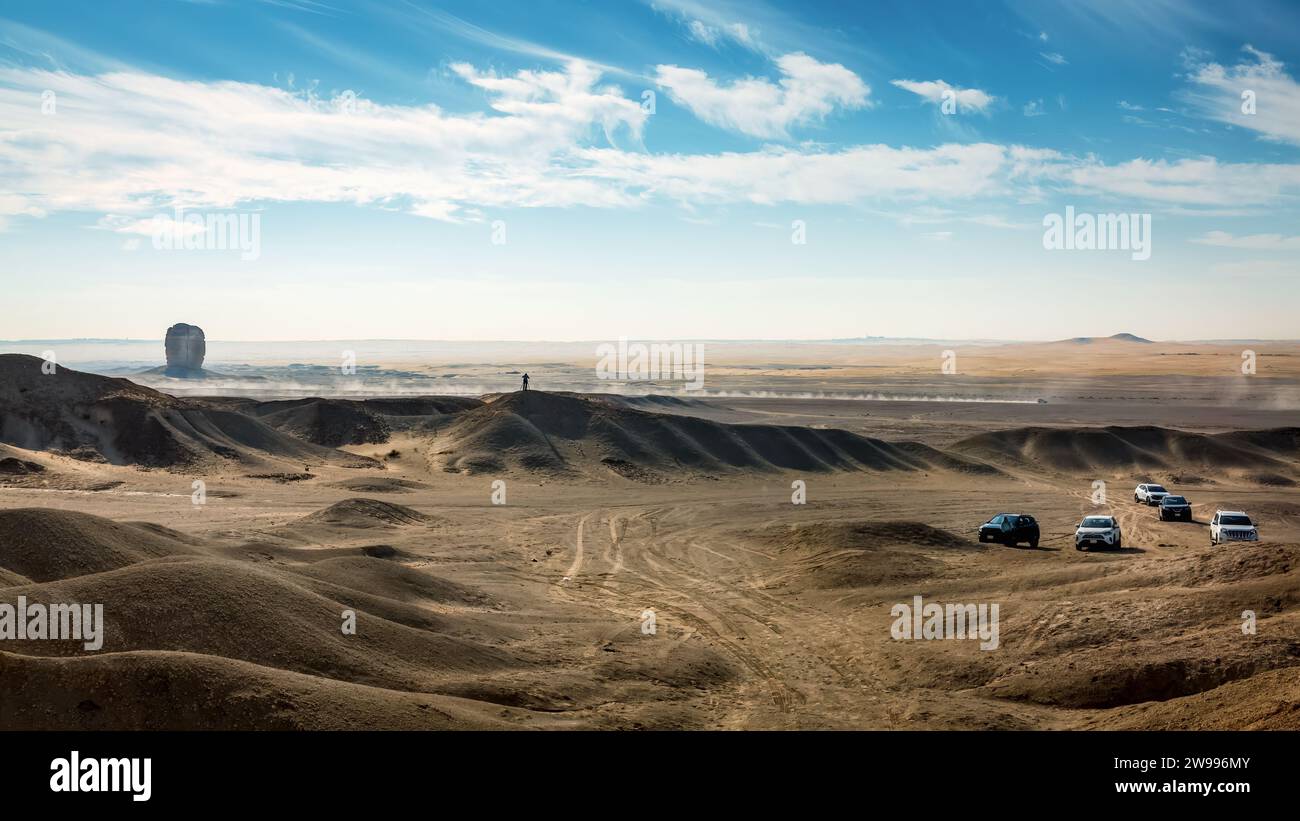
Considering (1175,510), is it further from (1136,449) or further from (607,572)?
(607,572)

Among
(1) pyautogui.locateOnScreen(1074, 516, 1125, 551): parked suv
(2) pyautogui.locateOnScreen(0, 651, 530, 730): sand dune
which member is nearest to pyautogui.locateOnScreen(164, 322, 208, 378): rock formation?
(1) pyautogui.locateOnScreen(1074, 516, 1125, 551): parked suv

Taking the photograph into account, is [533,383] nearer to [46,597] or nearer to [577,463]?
[577,463]

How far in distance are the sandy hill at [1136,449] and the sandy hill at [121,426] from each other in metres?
43.1

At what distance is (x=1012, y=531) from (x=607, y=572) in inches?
598

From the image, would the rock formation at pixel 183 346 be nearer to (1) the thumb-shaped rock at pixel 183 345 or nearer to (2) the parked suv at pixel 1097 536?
(1) the thumb-shaped rock at pixel 183 345

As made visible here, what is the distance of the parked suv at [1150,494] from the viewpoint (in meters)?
45.8

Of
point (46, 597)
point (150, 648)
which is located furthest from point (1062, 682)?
point (46, 597)

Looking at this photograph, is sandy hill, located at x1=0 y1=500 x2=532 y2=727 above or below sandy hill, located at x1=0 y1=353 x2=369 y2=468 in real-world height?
below

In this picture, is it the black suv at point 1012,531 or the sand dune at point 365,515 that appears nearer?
the black suv at point 1012,531

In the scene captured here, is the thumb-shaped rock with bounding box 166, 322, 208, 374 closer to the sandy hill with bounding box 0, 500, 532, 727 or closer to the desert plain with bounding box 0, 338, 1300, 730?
the desert plain with bounding box 0, 338, 1300, 730

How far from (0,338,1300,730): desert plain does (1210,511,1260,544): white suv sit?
1.26 meters

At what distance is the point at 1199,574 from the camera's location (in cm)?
2312

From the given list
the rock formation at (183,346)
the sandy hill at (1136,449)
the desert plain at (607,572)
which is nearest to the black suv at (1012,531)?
the desert plain at (607,572)

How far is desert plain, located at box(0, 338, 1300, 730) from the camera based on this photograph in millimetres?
15062
